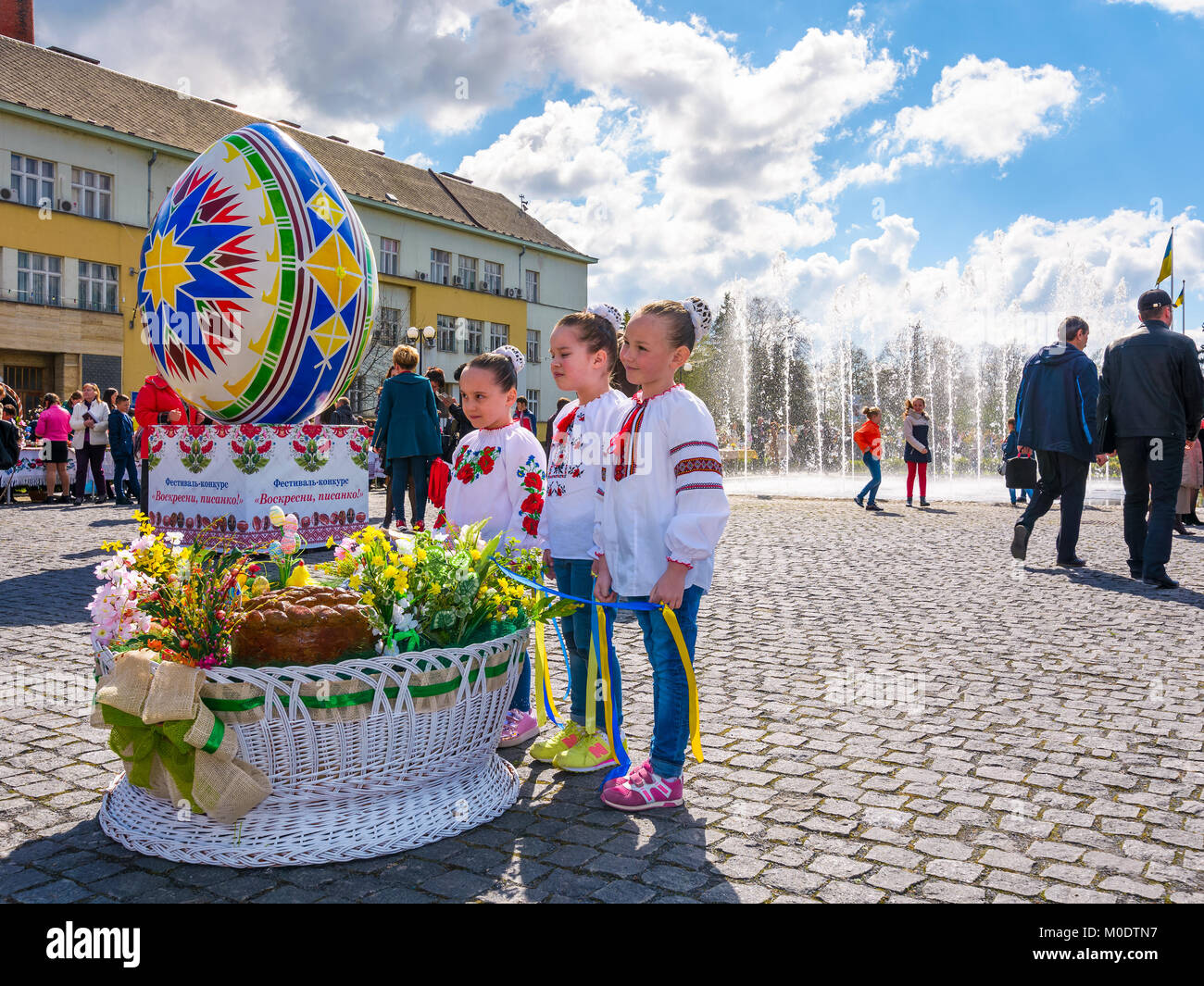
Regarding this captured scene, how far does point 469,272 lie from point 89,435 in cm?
3175

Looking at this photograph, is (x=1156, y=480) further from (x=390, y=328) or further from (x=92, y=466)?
(x=390, y=328)

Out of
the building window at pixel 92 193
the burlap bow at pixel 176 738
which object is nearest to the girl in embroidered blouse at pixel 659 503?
the burlap bow at pixel 176 738

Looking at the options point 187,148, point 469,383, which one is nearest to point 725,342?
point 187,148

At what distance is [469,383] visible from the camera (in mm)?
4277

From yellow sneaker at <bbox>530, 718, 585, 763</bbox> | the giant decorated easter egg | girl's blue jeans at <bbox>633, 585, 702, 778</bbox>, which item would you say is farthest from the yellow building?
girl's blue jeans at <bbox>633, 585, 702, 778</bbox>

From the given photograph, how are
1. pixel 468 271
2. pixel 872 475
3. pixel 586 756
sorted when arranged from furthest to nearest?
1. pixel 468 271
2. pixel 872 475
3. pixel 586 756

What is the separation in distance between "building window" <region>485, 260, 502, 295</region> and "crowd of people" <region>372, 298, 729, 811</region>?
4432cm

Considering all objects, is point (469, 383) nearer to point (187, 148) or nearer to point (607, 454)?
point (607, 454)

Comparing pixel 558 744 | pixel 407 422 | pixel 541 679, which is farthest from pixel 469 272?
pixel 558 744

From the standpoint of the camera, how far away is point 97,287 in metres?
31.9

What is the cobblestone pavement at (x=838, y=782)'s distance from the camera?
280 centimetres
